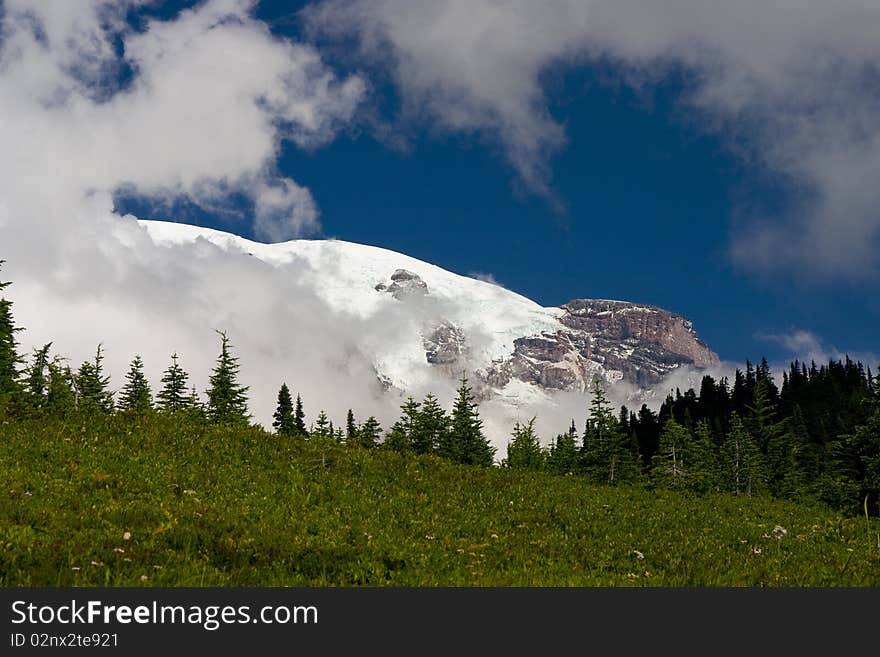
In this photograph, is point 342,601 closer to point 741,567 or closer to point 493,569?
point 493,569

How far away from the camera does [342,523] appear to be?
562 inches

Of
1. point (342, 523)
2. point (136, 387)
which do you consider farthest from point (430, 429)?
point (342, 523)

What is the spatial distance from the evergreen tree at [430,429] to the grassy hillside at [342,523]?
35.0 metres

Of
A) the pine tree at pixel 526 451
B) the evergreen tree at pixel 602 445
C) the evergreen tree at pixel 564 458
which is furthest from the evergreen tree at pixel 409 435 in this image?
the evergreen tree at pixel 564 458

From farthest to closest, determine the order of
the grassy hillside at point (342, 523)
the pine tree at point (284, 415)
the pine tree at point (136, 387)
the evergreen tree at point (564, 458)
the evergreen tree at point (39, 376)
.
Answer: the pine tree at point (284, 415), the pine tree at point (136, 387), the evergreen tree at point (564, 458), the evergreen tree at point (39, 376), the grassy hillside at point (342, 523)

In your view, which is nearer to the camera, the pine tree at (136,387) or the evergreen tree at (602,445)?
the evergreen tree at (602,445)

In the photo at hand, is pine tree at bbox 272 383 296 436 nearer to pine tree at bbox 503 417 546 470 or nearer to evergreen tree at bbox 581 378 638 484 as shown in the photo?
pine tree at bbox 503 417 546 470

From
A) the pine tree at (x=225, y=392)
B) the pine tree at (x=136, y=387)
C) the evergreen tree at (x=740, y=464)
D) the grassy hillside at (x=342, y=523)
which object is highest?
the pine tree at (x=136, y=387)

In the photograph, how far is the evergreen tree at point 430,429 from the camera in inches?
2311

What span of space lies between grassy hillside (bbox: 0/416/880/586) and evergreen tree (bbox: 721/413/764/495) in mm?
35558

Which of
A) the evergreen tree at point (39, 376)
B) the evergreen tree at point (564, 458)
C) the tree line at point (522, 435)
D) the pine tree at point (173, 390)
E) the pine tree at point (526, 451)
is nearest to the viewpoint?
the tree line at point (522, 435)

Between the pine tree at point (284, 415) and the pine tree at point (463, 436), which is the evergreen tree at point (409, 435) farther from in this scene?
the pine tree at point (284, 415)

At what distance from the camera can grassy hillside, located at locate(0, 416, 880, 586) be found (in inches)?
416

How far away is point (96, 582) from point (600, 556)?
30.0 feet
